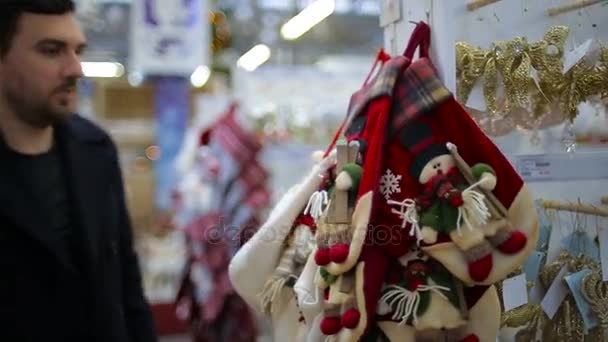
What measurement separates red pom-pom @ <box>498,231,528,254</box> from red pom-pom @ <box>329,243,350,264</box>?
286 mm

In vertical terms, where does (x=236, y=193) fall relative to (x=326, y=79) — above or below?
below

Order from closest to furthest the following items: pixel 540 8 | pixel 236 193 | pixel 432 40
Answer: pixel 432 40
pixel 540 8
pixel 236 193

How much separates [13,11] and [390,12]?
0.86 meters

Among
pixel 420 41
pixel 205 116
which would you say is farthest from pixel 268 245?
pixel 205 116

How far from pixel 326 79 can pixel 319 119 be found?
54 cm

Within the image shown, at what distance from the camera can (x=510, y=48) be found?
160cm

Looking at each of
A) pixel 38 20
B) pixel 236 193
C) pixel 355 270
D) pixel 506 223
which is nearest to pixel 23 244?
pixel 38 20

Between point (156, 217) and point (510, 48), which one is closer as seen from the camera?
point (510, 48)

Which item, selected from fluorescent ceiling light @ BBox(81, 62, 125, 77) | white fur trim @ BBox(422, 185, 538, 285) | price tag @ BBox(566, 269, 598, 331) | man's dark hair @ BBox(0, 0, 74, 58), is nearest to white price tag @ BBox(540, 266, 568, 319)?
price tag @ BBox(566, 269, 598, 331)

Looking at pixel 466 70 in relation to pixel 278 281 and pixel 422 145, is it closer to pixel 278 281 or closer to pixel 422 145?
pixel 422 145

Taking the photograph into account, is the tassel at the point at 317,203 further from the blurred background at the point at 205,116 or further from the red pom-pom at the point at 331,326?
the blurred background at the point at 205,116

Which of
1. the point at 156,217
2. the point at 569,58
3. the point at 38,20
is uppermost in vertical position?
the point at 38,20

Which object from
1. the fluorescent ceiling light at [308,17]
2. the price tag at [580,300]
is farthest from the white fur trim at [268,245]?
the fluorescent ceiling light at [308,17]

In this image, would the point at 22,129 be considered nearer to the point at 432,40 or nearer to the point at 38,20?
the point at 38,20
